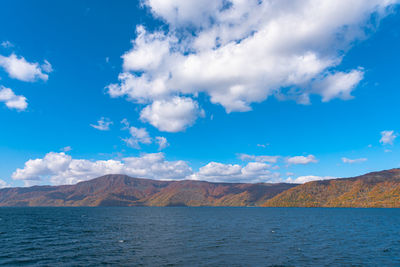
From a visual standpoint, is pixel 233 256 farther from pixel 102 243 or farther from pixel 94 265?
pixel 102 243

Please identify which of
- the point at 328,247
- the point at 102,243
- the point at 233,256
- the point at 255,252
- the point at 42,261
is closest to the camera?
the point at 42,261

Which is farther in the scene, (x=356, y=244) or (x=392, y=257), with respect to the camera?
(x=356, y=244)

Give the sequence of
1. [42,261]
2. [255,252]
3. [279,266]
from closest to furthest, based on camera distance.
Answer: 1. [279,266]
2. [42,261]
3. [255,252]

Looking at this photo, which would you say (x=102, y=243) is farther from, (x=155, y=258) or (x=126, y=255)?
(x=155, y=258)

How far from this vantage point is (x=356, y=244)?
64.6 m

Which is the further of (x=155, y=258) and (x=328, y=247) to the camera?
(x=328, y=247)

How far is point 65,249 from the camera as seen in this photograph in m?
55.4

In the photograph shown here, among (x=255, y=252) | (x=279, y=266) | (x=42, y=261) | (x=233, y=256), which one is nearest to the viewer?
(x=279, y=266)

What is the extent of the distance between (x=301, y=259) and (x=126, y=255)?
3517cm

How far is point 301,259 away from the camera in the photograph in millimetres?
46594

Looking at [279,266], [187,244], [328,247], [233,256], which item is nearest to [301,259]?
[279,266]

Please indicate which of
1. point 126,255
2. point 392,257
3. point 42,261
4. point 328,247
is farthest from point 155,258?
point 392,257

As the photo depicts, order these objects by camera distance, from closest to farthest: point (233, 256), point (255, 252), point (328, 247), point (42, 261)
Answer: point (42, 261) → point (233, 256) → point (255, 252) → point (328, 247)

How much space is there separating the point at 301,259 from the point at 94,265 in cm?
3871
